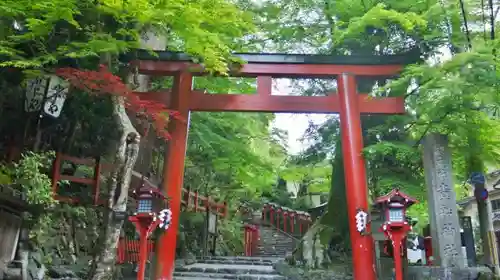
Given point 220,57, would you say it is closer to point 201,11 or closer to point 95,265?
point 201,11

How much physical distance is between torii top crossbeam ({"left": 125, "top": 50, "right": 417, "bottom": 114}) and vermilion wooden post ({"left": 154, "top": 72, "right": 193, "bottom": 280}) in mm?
235

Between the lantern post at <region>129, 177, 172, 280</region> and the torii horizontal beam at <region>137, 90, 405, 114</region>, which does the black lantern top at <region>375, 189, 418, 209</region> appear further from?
the lantern post at <region>129, 177, 172, 280</region>

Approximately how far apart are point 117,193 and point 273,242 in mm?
16702

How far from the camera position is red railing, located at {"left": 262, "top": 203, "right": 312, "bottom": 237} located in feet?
83.2

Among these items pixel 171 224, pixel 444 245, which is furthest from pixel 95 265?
pixel 444 245

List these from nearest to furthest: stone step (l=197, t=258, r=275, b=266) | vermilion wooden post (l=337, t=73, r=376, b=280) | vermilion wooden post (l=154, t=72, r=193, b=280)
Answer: vermilion wooden post (l=337, t=73, r=376, b=280) < vermilion wooden post (l=154, t=72, r=193, b=280) < stone step (l=197, t=258, r=275, b=266)

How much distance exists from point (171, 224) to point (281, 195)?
21.3m

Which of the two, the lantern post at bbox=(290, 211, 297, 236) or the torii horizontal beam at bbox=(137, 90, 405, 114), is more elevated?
the torii horizontal beam at bbox=(137, 90, 405, 114)

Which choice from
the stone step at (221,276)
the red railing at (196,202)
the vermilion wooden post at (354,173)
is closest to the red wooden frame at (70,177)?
the stone step at (221,276)

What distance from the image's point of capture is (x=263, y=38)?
14.9 m

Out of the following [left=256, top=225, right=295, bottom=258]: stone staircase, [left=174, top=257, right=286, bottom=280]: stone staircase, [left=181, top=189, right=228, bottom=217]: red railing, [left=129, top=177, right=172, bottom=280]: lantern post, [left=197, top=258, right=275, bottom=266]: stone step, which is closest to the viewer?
[left=129, top=177, right=172, bottom=280]: lantern post

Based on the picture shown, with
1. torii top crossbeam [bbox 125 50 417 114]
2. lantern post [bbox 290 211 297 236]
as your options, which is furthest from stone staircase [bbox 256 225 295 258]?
torii top crossbeam [bbox 125 50 417 114]

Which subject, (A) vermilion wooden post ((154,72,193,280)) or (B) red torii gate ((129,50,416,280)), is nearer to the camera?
(A) vermilion wooden post ((154,72,193,280))

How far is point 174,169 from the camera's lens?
1075 centimetres
